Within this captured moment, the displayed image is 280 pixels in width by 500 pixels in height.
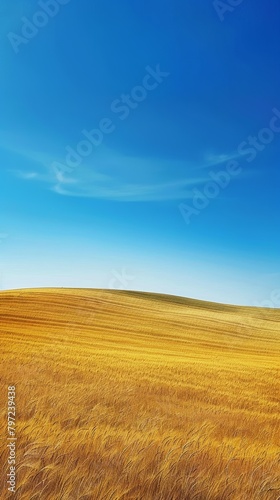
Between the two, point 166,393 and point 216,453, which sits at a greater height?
point 216,453

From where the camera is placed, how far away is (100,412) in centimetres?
565

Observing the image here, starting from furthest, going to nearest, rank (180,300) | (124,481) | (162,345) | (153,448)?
1. (180,300)
2. (162,345)
3. (153,448)
4. (124,481)

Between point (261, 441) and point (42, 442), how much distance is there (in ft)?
9.84

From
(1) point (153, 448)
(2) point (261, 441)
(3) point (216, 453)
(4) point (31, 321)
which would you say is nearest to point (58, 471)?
(1) point (153, 448)

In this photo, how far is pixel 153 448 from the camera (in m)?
3.75

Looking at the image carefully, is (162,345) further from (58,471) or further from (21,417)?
(58,471)

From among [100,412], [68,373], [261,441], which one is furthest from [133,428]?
[68,373]

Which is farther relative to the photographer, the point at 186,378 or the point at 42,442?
the point at 186,378

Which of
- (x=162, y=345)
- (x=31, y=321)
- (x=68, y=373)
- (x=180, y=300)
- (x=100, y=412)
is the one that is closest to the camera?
(x=100, y=412)

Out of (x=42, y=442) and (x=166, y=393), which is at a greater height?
(x=42, y=442)

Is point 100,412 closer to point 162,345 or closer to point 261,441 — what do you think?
point 261,441

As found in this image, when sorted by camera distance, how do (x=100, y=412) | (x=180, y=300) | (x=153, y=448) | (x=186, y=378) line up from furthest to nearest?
(x=180, y=300) < (x=186, y=378) < (x=100, y=412) < (x=153, y=448)

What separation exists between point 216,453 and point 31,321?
2733 cm

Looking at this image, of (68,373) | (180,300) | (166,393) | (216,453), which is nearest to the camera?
(216,453)
